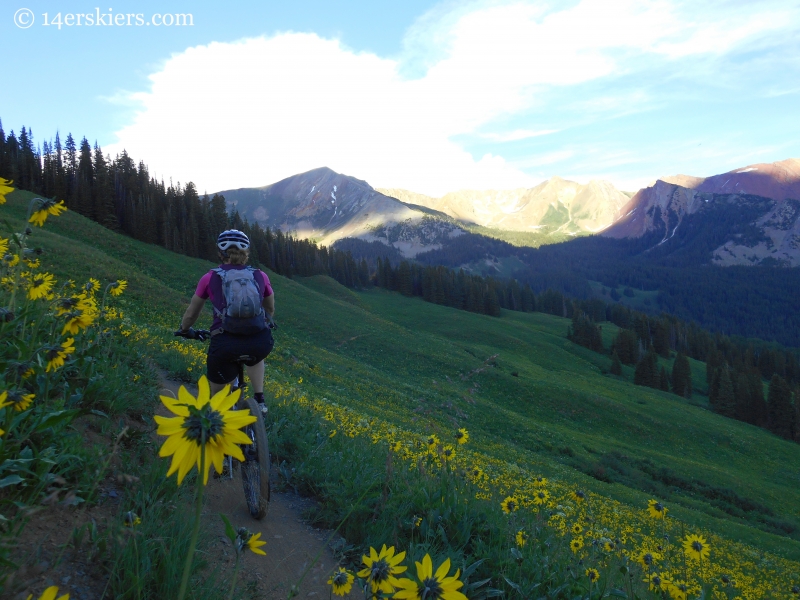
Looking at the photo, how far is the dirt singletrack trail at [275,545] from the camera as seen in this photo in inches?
140

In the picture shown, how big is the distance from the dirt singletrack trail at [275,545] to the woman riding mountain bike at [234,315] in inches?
39.5

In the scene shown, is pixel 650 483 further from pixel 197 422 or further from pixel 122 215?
pixel 122 215

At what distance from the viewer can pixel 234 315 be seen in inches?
178

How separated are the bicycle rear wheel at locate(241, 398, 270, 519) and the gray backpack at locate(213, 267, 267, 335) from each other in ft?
2.74

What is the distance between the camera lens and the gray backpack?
4.48 metres

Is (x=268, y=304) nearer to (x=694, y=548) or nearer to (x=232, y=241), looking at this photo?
(x=232, y=241)

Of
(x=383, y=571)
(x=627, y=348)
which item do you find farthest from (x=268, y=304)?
(x=627, y=348)

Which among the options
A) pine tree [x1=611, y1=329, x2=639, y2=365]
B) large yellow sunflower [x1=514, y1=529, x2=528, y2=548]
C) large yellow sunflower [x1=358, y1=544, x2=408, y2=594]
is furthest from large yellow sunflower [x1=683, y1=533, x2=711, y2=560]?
pine tree [x1=611, y1=329, x2=639, y2=365]

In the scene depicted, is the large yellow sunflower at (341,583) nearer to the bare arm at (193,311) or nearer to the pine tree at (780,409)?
the bare arm at (193,311)

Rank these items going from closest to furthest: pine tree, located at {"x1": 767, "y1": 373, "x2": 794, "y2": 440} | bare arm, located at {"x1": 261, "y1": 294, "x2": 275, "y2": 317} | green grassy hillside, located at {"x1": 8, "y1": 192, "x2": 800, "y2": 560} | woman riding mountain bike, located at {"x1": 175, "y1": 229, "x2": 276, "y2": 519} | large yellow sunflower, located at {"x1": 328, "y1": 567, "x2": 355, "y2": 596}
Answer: large yellow sunflower, located at {"x1": 328, "y1": 567, "x2": 355, "y2": 596}
woman riding mountain bike, located at {"x1": 175, "y1": 229, "x2": 276, "y2": 519}
bare arm, located at {"x1": 261, "y1": 294, "x2": 275, "y2": 317}
green grassy hillside, located at {"x1": 8, "y1": 192, "x2": 800, "y2": 560}
pine tree, located at {"x1": 767, "y1": 373, "x2": 794, "y2": 440}

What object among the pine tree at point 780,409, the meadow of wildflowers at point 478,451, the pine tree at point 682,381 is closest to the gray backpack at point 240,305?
the meadow of wildflowers at point 478,451

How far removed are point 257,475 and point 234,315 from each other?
159cm

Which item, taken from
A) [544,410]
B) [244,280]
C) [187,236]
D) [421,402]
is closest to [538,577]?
[244,280]

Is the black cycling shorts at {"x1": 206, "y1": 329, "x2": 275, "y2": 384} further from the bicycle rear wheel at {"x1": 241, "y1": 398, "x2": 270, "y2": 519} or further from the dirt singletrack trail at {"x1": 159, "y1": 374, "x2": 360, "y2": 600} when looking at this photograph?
the dirt singletrack trail at {"x1": 159, "y1": 374, "x2": 360, "y2": 600}
